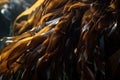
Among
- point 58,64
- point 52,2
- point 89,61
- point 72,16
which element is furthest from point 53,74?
point 52,2

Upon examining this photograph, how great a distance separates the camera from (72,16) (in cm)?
246

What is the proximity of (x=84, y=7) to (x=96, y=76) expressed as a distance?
580 mm

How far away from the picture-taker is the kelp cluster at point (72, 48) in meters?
2.16

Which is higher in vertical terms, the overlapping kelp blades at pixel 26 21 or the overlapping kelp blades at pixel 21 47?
the overlapping kelp blades at pixel 21 47

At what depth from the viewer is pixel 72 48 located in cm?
229

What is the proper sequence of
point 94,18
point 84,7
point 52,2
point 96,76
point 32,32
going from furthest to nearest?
point 52,2 < point 32,32 < point 84,7 < point 94,18 < point 96,76

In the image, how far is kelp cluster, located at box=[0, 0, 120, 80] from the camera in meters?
2.16

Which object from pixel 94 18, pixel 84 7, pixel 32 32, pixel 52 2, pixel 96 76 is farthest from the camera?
pixel 52 2

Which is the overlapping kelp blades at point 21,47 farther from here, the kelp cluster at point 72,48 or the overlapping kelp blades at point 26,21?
the overlapping kelp blades at point 26,21

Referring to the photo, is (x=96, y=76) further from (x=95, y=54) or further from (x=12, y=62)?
(x=12, y=62)

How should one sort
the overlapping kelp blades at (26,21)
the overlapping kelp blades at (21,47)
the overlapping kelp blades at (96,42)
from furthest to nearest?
the overlapping kelp blades at (26,21) < the overlapping kelp blades at (21,47) < the overlapping kelp blades at (96,42)

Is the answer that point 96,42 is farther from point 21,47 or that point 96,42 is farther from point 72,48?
point 21,47

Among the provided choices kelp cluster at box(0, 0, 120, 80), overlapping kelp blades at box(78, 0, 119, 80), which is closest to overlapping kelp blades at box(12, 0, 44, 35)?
kelp cluster at box(0, 0, 120, 80)

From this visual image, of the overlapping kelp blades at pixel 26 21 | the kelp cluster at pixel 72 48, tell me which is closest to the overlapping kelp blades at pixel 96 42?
the kelp cluster at pixel 72 48
